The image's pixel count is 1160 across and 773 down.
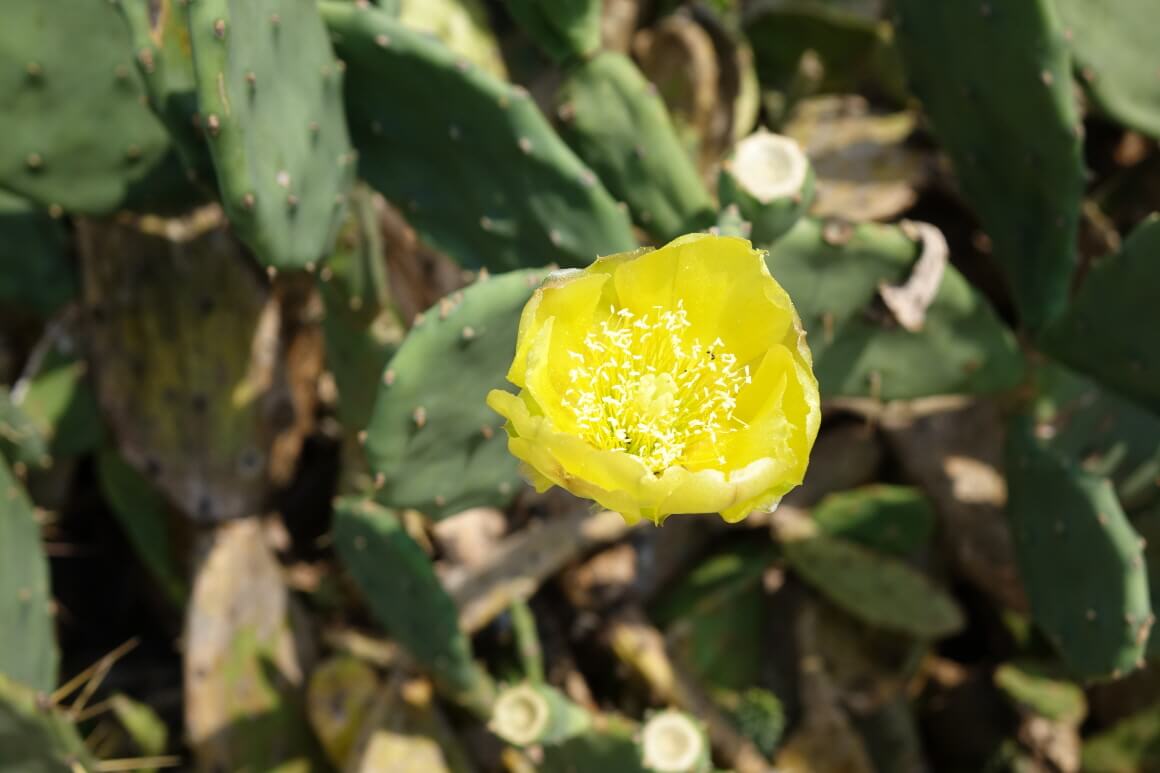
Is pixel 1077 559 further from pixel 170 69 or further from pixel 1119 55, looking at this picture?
pixel 170 69

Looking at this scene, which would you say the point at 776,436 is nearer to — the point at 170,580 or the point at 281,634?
the point at 281,634

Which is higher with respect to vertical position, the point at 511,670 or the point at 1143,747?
the point at 511,670

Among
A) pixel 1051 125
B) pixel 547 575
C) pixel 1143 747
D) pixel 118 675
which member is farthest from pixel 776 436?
pixel 118 675

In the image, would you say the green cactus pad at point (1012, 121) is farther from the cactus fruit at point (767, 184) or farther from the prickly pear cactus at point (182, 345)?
the prickly pear cactus at point (182, 345)

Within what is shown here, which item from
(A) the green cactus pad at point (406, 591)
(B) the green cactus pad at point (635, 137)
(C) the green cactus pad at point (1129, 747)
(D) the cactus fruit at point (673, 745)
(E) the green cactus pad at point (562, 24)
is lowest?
(C) the green cactus pad at point (1129, 747)

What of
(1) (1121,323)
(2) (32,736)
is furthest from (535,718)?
(1) (1121,323)

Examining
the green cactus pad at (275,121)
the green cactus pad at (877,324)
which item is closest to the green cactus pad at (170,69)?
the green cactus pad at (275,121)
